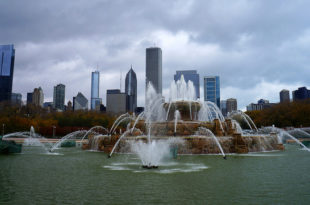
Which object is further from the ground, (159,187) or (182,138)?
(182,138)

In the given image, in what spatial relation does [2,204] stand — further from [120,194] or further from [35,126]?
[35,126]

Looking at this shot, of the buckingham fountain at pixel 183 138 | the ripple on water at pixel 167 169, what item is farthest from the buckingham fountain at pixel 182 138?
the ripple on water at pixel 167 169

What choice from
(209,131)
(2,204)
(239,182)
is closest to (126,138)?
(209,131)

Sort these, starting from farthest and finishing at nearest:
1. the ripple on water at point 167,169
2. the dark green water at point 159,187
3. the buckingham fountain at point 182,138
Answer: the buckingham fountain at point 182,138, the ripple on water at point 167,169, the dark green water at point 159,187

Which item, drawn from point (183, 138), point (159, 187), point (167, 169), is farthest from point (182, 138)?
point (159, 187)

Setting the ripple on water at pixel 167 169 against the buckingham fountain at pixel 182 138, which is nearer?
the ripple on water at pixel 167 169

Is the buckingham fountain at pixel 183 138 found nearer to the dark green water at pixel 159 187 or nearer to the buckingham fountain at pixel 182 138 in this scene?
the buckingham fountain at pixel 182 138

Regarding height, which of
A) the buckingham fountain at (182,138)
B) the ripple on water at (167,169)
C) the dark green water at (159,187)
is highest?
the buckingham fountain at (182,138)

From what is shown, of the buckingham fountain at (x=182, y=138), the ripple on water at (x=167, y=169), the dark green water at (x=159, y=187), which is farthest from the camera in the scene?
the buckingham fountain at (x=182, y=138)

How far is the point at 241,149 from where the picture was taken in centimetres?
2394

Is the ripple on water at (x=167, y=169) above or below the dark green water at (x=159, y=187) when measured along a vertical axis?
above

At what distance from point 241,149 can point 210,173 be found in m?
12.4

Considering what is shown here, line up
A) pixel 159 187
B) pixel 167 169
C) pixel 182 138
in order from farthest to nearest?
pixel 182 138, pixel 167 169, pixel 159 187

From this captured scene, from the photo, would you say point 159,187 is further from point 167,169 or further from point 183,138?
point 183,138
